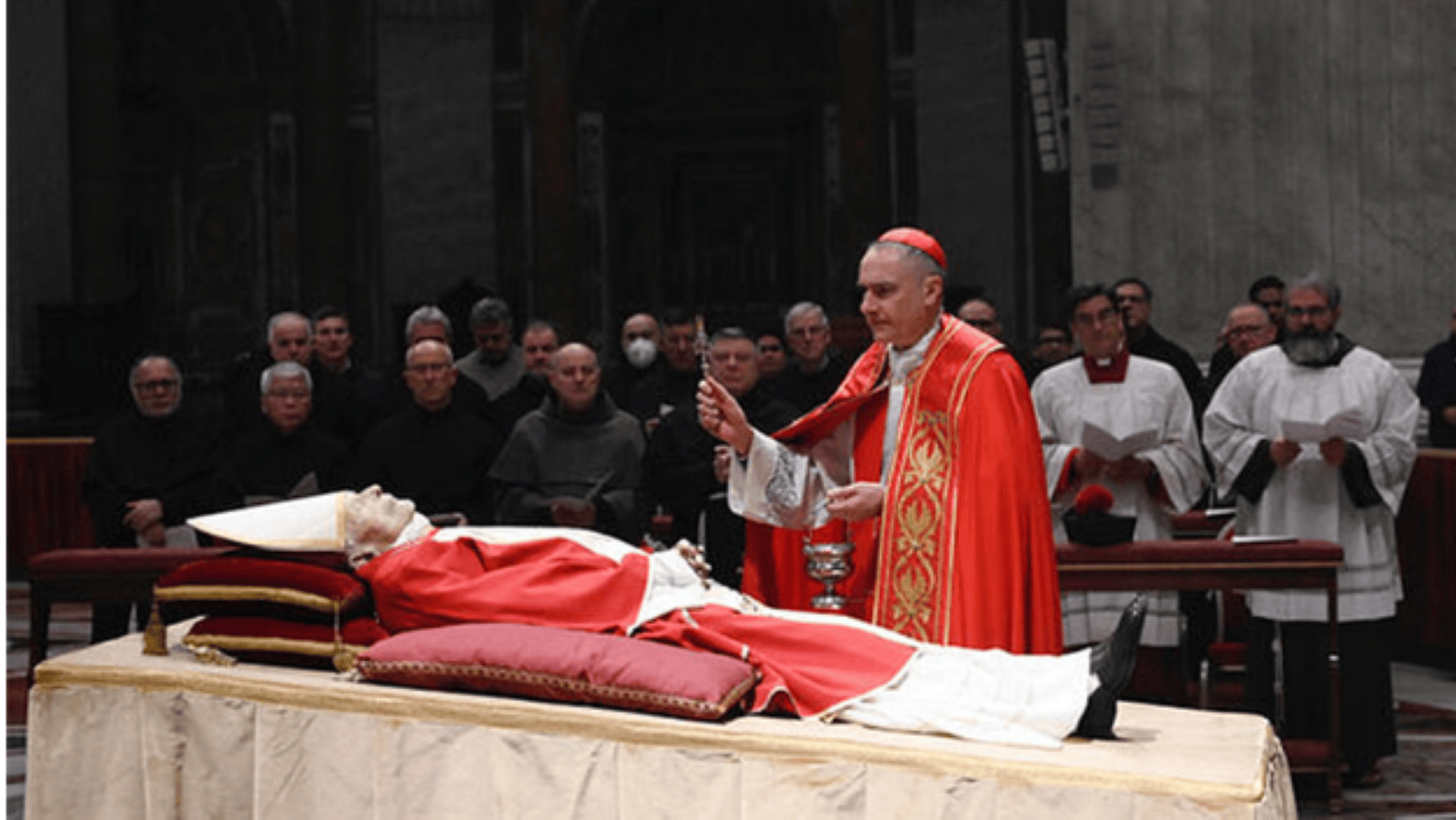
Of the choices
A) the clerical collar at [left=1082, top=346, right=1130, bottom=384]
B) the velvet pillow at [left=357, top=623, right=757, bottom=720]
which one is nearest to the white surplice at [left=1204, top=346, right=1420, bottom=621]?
the clerical collar at [left=1082, top=346, right=1130, bottom=384]

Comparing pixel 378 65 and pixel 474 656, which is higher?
pixel 378 65

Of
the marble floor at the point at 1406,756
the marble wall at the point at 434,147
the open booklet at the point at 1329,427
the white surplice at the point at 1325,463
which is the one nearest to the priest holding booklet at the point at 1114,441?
the white surplice at the point at 1325,463

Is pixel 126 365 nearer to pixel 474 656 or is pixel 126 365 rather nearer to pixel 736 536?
pixel 736 536

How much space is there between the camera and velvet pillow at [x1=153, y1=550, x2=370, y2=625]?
14.5 ft

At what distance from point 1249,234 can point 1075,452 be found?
12.6 feet

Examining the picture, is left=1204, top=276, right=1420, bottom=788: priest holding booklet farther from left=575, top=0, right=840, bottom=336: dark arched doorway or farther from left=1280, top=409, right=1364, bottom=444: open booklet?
left=575, top=0, right=840, bottom=336: dark arched doorway

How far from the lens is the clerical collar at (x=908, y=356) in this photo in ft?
16.9

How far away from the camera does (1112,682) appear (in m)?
3.83

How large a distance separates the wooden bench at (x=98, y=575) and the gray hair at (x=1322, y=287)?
404 cm

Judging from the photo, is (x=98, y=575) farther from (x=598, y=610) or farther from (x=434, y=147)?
(x=434, y=147)

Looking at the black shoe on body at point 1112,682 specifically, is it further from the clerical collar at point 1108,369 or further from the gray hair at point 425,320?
the gray hair at point 425,320

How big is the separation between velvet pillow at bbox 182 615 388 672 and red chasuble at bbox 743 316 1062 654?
1.28 meters

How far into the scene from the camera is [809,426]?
5262 mm

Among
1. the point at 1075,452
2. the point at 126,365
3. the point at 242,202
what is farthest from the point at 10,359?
the point at 1075,452
